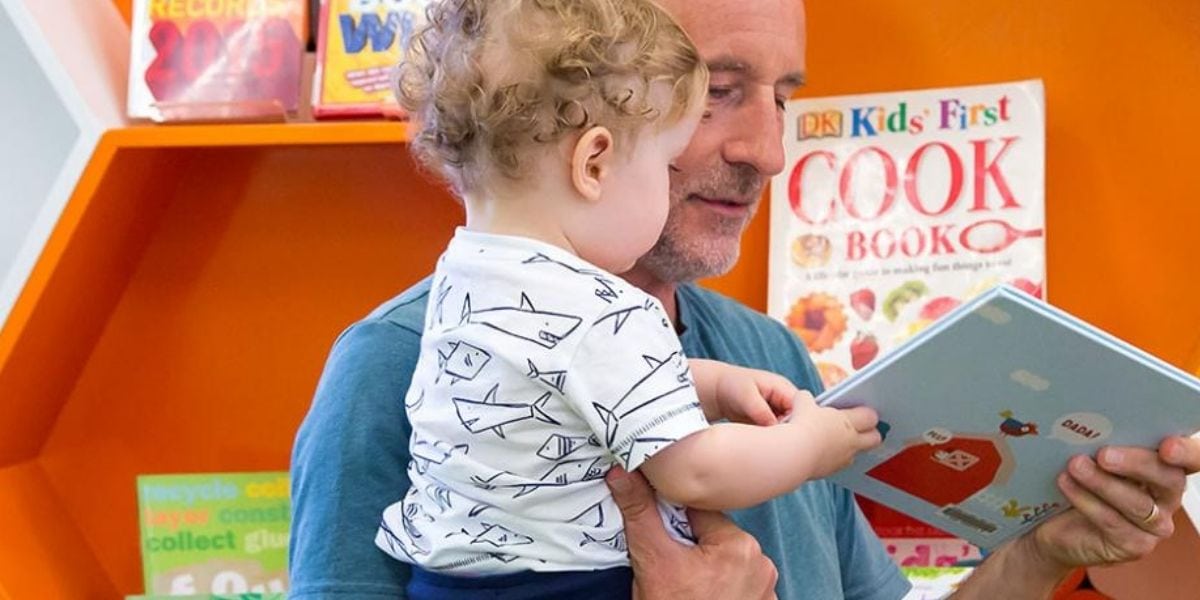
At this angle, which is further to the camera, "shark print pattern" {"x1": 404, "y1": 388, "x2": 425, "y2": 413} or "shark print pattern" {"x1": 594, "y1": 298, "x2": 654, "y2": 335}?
"shark print pattern" {"x1": 404, "y1": 388, "x2": 425, "y2": 413}

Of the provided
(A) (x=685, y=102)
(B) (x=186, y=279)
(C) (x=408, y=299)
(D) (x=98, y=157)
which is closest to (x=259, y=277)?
(B) (x=186, y=279)

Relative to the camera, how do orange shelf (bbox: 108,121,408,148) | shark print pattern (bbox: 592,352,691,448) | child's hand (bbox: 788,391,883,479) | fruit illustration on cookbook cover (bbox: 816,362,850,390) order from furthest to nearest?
1. fruit illustration on cookbook cover (bbox: 816,362,850,390)
2. orange shelf (bbox: 108,121,408,148)
3. child's hand (bbox: 788,391,883,479)
4. shark print pattern (bbox: 592,352,691,448)

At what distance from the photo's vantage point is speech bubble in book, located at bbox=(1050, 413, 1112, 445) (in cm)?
107

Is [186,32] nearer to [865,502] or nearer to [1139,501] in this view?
[865,502]

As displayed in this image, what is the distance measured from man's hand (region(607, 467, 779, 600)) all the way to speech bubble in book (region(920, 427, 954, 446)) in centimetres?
16

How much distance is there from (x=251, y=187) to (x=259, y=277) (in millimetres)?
141

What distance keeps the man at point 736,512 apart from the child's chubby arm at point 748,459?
44 mm

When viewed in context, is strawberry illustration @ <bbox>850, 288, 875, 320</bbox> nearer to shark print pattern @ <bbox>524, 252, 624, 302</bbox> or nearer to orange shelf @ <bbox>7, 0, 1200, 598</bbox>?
orange shelf @ <bbox>7, 0, 1200, 598</bbox>

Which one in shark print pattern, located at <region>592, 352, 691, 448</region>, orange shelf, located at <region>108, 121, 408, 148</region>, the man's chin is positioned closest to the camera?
shark print pattern, located at <region>592, 352, 691, 448</region>

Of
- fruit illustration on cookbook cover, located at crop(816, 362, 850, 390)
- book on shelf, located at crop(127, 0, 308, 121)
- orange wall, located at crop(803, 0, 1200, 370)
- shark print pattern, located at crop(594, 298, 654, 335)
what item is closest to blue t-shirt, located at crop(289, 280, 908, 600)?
shark print pattern, located at crop(594, 298, 654, 335)

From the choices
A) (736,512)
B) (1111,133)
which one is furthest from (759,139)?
(1111,133)

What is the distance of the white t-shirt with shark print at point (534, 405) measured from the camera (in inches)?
36.6

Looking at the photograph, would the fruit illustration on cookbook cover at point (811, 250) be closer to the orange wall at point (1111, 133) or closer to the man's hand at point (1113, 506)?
the orange wall at point (1111, 133)

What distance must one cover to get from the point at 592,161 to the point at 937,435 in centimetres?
37
